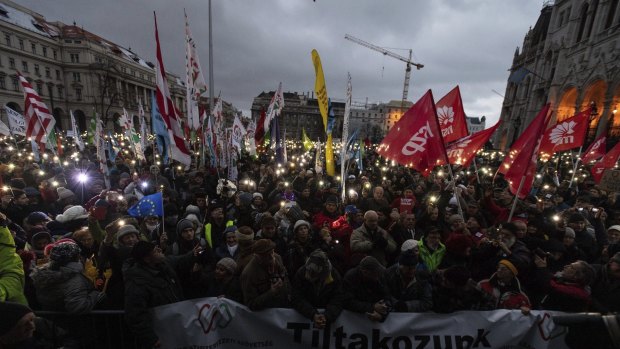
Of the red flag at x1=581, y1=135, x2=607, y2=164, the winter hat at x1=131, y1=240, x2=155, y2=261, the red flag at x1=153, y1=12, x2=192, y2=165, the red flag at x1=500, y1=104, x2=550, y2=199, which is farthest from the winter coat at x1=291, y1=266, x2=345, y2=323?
the red flag at x1=581, y1=135, x2=607, y2=164

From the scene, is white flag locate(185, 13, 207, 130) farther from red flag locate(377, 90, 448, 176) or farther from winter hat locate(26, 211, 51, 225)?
red flag locate(377, 90, 448, 176)

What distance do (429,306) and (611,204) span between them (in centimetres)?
807

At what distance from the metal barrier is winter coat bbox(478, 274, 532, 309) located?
4013 millimetres

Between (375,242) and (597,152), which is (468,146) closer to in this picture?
(375,242)

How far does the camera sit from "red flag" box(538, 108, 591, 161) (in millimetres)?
7516

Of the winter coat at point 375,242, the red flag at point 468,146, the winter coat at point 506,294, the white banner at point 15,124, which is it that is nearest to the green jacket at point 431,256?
the winter coat at point 375,242

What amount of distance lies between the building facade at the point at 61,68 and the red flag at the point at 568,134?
47.8 metres

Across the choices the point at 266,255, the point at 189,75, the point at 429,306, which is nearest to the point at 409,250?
the point at 429,306

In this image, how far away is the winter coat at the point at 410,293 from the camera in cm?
301

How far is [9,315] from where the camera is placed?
67.5 inches

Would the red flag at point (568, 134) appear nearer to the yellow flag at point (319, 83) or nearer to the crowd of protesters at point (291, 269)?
the crowd of protesters at point (291, 269)

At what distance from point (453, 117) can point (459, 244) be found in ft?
12.2

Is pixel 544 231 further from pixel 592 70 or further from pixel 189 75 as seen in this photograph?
pixel 592 70

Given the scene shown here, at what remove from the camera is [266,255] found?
2875mm
